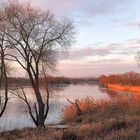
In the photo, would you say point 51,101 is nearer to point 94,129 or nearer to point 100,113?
point 100,113

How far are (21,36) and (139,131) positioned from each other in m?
16.0

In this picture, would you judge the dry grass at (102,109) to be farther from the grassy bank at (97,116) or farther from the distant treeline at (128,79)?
the distant treeline at (128,79)

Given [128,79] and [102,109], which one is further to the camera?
[128,79]

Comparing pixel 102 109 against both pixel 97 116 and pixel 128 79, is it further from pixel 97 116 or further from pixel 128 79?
pixel 128 79

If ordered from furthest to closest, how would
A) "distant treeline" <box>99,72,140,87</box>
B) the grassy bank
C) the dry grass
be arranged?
"distant treeline" <box>99,72,140,87</box> → the dry grass → the grassy bank

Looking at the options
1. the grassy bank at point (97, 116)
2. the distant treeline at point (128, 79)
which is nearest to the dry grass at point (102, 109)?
the grassy bank at point (97, 116)

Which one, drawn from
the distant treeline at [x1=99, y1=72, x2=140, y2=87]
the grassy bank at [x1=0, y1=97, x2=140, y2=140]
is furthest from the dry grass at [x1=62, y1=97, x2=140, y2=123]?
the distant treeline at [x1=99, y1=72, x2=140, y2=87]

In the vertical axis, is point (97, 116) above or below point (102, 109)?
below

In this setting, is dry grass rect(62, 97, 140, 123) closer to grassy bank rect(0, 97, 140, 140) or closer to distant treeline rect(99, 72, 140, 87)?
grassy bank rect(0, 97, 140, 140)

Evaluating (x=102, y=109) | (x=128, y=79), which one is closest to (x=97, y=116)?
(x=102, y=109)

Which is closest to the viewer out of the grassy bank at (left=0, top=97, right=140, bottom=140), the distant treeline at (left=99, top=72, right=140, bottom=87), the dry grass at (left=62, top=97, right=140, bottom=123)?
the grassy bank at (left=0, top=97, right=140, bottom=140)

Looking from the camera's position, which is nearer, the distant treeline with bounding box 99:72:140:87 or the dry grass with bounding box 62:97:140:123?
the dry grass with bounding box 62:97:140:123

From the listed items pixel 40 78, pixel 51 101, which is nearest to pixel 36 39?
pixel 40 78

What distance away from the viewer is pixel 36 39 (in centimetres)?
2420
